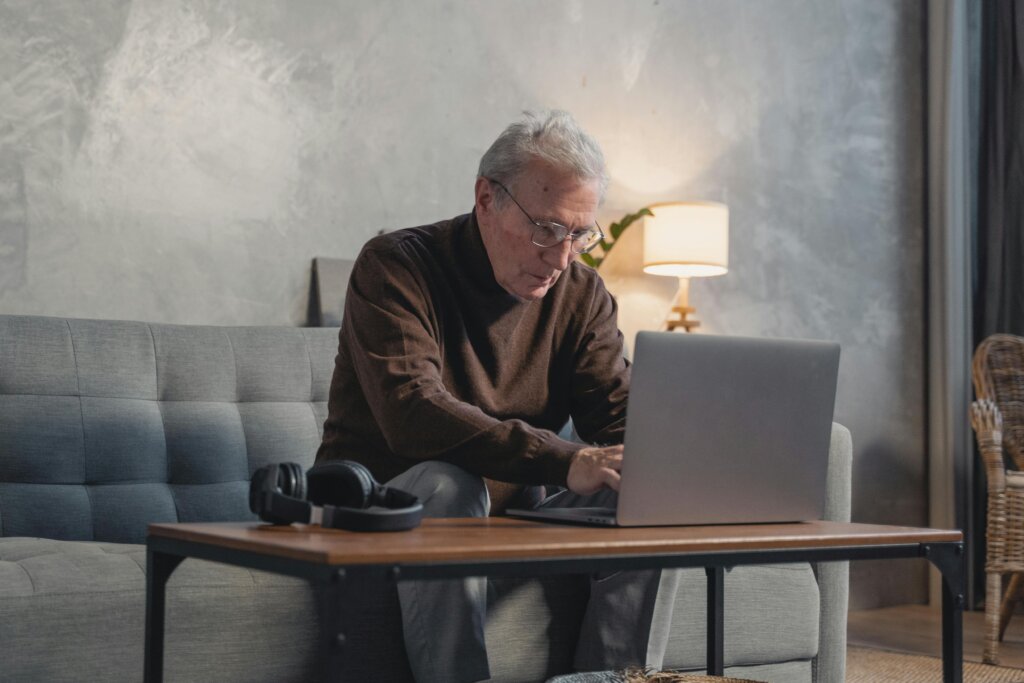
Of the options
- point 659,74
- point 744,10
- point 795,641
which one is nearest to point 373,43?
point 659,74

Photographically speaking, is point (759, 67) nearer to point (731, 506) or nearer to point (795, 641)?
point (795, 641)

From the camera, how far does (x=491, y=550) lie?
1068mm

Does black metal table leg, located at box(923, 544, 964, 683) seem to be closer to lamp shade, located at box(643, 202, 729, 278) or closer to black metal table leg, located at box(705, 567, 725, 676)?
black metal table leg, located at box(705, 567, 725, 676)

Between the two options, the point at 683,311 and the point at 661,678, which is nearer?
the point at 661,678

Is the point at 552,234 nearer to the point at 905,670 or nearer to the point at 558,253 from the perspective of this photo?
the point at 558,253

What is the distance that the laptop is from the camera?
4.26 feet

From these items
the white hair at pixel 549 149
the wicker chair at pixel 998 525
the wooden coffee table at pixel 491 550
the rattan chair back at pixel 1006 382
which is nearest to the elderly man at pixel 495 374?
the white hair at pixel 549 149

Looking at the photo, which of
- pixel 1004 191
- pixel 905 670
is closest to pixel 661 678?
pixel 905 670

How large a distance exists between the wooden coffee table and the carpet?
4.82ft

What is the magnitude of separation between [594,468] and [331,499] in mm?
328

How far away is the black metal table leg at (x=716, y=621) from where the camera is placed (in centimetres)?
192

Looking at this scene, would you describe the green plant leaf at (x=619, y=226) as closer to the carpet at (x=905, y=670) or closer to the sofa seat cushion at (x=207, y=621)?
the carpet at (x=905, y=670)

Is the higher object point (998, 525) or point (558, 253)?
point (558, 253)

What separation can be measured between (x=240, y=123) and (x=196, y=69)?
16cm
